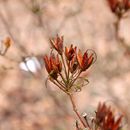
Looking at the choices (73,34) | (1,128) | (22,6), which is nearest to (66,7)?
(73,34)

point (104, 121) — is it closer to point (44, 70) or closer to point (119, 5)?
point (119, 5)

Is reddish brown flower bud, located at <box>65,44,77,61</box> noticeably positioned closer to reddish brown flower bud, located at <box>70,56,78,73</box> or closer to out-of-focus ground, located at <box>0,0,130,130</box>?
reddish brown flower bud, located at <box>70,56,78,73</box>

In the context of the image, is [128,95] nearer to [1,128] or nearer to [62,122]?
[62,122]

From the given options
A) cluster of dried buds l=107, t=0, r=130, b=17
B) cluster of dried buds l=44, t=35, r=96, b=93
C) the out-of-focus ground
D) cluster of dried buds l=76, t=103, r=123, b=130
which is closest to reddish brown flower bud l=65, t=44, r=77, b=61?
cluster of dried buds l=44, t=35, r=96, b=93

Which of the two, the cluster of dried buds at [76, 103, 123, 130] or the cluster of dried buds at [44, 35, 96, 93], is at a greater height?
A: the cluster of dried buds at [44, 35, 96, 93]

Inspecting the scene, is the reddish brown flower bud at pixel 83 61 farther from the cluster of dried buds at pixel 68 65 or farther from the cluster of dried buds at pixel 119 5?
the cluster of dried buds at pixel 119 5

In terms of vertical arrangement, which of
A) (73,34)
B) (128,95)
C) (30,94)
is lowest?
(128,95)

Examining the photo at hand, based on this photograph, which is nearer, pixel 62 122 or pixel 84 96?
pixel 62 122

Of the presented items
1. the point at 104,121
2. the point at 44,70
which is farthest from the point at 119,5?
the point at 44,70
